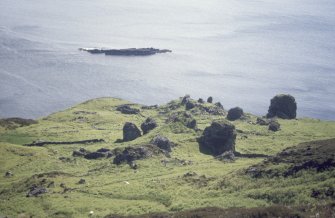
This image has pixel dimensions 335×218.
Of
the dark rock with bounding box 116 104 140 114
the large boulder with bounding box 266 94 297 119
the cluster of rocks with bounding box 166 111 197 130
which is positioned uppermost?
the large boulder with bounding box 266 94 297 119

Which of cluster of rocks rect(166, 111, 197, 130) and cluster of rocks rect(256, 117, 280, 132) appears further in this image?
cluster of rocks rect(166, 111, 197, 130)

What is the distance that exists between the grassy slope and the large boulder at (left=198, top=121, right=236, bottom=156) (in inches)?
106

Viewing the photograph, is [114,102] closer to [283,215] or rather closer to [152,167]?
[152,167]

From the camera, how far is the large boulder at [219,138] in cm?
11400

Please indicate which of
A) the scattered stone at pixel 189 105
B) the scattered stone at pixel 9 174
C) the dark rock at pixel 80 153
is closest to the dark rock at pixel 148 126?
the scattered stone at pixel 189 105

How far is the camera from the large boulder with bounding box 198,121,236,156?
114 meters

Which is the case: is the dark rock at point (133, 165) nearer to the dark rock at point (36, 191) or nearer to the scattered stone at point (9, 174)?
the dark rock at point (36, 191)

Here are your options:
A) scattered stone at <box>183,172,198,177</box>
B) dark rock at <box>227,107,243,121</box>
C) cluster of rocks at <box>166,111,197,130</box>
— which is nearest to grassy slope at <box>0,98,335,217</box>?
scattered stone at <box>183,172,198,177</box>

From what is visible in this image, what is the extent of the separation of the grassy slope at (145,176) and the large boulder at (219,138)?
2.68 m

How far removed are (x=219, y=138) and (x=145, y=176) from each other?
35.7 m

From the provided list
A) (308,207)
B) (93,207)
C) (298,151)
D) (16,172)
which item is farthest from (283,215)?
(16,172)

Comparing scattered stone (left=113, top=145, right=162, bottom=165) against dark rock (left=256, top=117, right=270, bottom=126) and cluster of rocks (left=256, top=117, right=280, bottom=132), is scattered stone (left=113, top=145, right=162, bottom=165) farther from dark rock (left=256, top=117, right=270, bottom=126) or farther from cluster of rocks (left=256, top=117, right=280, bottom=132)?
dark rock (left=256, top=117, right=270, bottom=126)

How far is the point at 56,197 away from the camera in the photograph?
73312 mm

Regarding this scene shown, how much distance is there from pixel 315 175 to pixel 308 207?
1535 cm
